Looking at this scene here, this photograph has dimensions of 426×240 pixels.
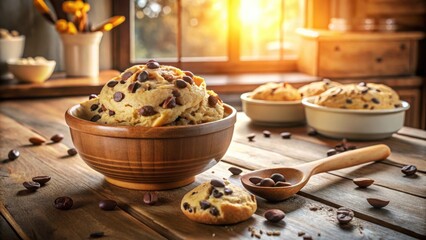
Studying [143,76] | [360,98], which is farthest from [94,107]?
[360,98]

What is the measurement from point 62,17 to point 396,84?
1832 millimetres

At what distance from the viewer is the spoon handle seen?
1446 millimetres

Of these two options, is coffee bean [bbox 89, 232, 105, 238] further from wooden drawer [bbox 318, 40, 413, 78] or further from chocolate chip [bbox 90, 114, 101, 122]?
wooden drawer [bbox 318, 40, 413, 78]

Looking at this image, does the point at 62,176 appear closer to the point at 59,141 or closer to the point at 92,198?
the point at 92,198

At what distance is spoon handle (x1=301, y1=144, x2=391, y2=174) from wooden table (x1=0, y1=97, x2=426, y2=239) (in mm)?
21

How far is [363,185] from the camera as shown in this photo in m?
1.40

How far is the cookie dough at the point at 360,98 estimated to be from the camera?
6.16 feet

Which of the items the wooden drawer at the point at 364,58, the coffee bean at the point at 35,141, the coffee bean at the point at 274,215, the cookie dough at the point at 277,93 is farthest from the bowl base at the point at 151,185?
the wooden drawer at the point at 364,58

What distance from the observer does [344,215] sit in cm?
118

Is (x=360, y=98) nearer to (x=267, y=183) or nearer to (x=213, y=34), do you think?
(x=267, y=183)

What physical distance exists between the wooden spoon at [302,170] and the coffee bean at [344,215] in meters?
0.12

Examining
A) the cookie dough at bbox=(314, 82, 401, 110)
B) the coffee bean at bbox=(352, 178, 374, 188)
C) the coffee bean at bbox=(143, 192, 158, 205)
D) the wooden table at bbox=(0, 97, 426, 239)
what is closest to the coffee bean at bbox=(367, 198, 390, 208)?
the wooden table at bbox=(0, 97, 426, 239)

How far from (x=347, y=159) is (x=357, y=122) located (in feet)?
1.14

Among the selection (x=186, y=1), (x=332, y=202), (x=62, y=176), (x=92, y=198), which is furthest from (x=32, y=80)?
(x=332, y=202)
